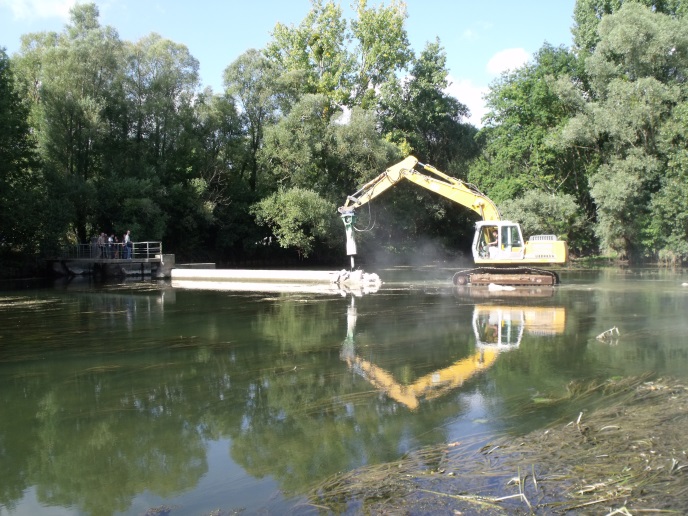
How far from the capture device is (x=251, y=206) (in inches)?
1468

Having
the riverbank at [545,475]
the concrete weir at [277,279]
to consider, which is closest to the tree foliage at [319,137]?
the concrete weir at [277,279]

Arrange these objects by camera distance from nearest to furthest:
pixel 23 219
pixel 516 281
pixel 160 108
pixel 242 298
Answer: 1. pixel 242 298
2. pixel 516 281
3. pixel 23 219
4. pixel 160 108

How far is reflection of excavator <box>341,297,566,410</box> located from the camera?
7812mm

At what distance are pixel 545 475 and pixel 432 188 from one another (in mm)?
20431

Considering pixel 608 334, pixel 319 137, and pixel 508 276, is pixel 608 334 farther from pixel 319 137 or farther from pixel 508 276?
pixel 319 137

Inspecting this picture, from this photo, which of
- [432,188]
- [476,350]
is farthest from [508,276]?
[476,350]

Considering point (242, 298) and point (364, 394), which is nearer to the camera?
point (364, 394)

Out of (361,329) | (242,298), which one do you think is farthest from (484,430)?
(242,298)

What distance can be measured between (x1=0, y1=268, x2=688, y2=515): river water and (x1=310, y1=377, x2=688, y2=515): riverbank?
1.21ft

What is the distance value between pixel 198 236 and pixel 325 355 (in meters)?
29.0

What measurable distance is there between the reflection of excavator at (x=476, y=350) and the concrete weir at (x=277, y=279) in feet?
22.7

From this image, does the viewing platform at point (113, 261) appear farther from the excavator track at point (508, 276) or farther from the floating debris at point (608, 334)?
the floating debris at point (608, 334)

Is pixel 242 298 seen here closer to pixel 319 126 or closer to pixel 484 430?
pixel 484 430

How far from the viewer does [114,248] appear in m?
31.1
